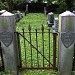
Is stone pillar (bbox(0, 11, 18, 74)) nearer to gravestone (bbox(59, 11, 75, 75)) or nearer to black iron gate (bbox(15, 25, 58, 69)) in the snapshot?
black iron gate (bbox(15, 25, 58, 69))

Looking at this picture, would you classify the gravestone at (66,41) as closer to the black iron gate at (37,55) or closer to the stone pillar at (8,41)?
the black iron gate at (37,55)

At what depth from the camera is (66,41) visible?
→ 5051mm

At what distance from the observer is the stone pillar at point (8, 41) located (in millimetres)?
4945

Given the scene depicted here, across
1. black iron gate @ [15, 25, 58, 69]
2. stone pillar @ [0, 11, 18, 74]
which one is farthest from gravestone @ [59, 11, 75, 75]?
stone pillar @ [0, 11, 18, 74]

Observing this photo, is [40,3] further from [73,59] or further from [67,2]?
[73,59]

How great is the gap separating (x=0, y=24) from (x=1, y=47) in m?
0.68

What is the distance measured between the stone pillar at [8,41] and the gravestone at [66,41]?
1.26 metres

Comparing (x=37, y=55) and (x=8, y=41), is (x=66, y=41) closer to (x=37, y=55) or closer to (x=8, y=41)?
(x=37, y=55)

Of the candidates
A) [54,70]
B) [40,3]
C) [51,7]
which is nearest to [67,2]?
[51,7]

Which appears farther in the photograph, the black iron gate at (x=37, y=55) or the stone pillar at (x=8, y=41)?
the black iron gate at (x=37, y=55)

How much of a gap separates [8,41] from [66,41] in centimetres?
154

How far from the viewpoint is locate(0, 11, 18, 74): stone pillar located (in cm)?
495

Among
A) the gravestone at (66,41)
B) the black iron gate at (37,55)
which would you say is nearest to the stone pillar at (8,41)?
the black iron gate at (37,55)

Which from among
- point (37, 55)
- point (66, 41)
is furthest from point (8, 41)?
point (66, 41)
